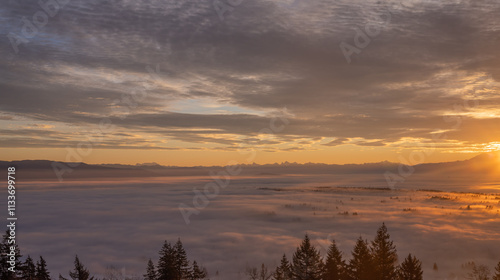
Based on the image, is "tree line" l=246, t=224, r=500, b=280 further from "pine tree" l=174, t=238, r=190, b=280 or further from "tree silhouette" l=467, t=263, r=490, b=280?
"tree silhouette" l=467, t=263, r=490, b=280

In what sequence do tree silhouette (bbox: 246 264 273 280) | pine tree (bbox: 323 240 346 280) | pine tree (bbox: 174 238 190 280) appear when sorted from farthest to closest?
tree silhouette (bbox: 246 264 273 280)
pine tree (bbox: 174 238 190 280)
pine tree (bbox: 323 240 346 280)

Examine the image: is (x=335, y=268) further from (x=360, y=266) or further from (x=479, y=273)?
(x=479, y=273)

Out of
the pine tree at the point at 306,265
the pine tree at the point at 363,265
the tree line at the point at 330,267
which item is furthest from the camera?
the pine tree at the point at 363,265

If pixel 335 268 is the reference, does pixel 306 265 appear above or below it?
above

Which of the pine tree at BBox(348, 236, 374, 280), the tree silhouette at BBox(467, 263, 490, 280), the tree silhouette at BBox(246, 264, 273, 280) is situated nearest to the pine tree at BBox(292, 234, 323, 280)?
the pine tree at BBox(348, 236, 374, 280)

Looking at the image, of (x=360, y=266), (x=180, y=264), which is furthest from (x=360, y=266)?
(x=180, y=264)

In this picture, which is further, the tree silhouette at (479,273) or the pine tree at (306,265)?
the tree silhouette at (479,273)

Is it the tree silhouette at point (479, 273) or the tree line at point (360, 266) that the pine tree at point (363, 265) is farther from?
the tree silhouette at point (479, 273)

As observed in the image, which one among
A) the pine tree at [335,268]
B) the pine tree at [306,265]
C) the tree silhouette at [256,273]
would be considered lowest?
the tree silhouette at [256,273]

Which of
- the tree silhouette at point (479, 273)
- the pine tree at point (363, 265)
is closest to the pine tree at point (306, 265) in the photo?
the pine tree at point (363, 265)

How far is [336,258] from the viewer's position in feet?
95.7

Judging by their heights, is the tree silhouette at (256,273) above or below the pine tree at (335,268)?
below

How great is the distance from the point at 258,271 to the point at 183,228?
3527 cm

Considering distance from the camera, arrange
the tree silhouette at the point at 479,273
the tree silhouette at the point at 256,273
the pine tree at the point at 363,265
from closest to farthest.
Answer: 1. the pine tree at the point at 363,265
2. the tree silhouette at the point at 479,273
3. the tree silhouette at the point at 256,273
